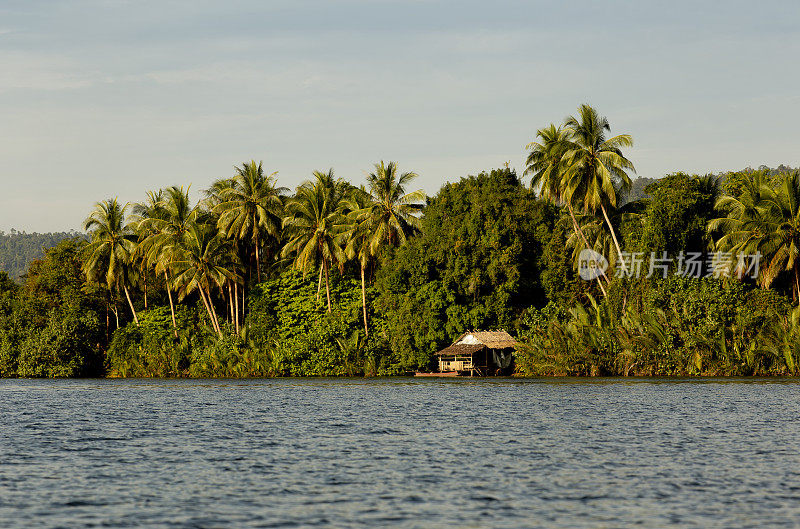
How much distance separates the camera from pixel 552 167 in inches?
2418

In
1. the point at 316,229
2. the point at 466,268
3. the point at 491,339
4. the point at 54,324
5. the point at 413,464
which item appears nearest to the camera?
the point at 413,464

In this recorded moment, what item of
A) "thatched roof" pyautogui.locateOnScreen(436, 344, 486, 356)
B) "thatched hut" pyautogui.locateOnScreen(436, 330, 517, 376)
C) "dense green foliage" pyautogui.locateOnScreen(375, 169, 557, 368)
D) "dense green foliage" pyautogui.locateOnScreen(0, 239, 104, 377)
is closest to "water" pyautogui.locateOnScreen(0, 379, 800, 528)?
"thatched roof" pyautogui.locateOnScreen(436, 344, 486, 356)

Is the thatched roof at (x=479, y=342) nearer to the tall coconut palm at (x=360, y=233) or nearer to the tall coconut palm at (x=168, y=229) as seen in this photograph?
the tall coconut palm at (x=360, y=233)

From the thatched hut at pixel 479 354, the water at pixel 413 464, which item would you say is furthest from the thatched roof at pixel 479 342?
the water at pixel 413 464

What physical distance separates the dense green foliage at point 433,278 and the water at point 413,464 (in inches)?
700

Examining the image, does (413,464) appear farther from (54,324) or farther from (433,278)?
(54,324)

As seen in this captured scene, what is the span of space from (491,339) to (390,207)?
42.0 feet

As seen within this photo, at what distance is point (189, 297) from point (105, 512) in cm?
6579

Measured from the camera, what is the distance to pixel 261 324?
68.9 m

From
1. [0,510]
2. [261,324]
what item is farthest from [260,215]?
[0,510]

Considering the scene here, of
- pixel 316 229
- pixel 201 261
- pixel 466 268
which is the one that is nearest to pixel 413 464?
pixel 466 268

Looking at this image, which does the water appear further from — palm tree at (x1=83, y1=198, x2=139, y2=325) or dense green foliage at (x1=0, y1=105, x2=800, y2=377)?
palm tree at (x1=83, y1=198, x2=139, y2=325)

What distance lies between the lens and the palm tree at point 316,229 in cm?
6656

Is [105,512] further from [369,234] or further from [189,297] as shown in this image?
[189,297]
